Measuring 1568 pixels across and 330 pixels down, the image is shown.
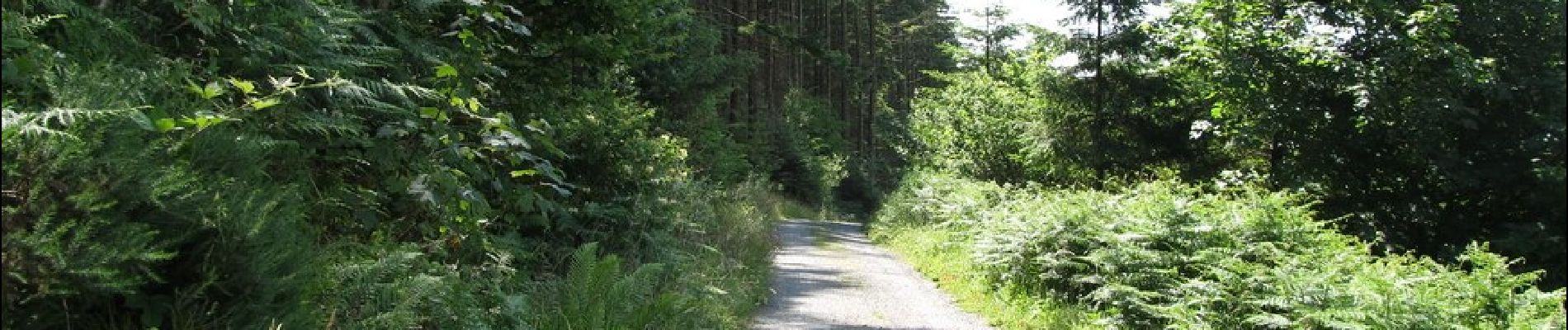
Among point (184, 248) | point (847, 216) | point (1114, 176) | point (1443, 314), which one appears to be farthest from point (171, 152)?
point (847, 216)

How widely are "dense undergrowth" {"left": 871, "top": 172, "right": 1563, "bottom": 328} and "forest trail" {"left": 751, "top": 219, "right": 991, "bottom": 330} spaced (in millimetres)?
844

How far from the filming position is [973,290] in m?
13.7

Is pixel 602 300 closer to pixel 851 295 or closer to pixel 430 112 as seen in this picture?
pixel 430 112

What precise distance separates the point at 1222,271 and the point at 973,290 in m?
5.50

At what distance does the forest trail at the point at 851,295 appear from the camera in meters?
10.8

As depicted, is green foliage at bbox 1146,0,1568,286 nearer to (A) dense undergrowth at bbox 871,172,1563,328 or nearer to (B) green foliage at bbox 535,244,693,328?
(A) dense undergrowth at bbox 871,172,1563,328

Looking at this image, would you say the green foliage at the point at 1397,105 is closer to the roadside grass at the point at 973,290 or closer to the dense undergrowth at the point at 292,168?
the roadside grass at the point at 973,290

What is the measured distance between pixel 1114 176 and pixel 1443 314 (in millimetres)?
11477

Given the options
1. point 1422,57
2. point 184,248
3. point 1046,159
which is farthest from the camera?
point 1046,159

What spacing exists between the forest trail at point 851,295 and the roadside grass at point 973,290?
258 millimetres

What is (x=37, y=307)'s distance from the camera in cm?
247

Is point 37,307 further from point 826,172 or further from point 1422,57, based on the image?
point 826,172

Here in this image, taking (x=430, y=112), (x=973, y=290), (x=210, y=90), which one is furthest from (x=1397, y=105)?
(x=210, y=90)

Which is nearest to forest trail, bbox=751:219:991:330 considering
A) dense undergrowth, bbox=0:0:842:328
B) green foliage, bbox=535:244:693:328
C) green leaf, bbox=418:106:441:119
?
dense undergrowth, bbox=0:0:842:328
